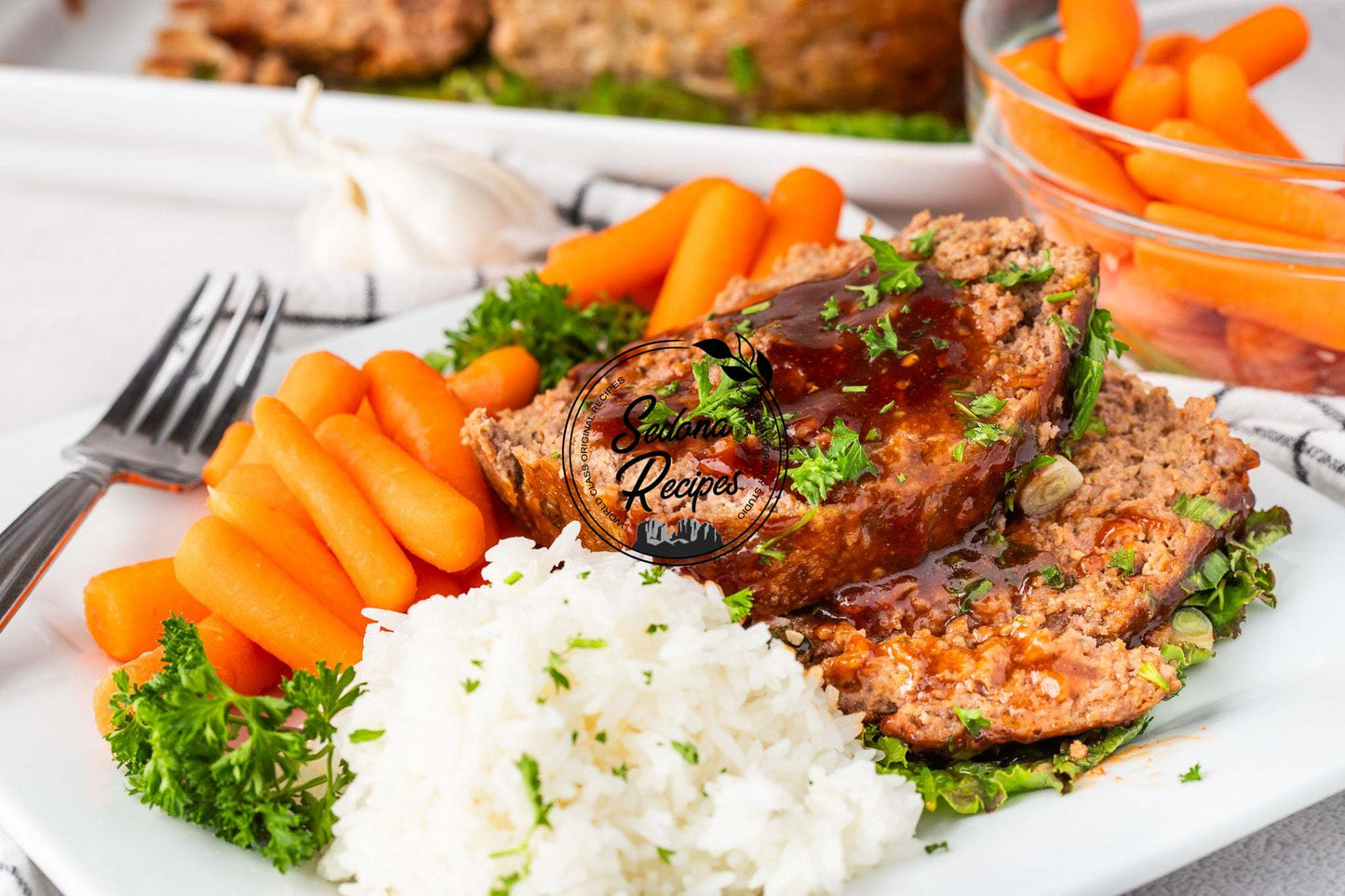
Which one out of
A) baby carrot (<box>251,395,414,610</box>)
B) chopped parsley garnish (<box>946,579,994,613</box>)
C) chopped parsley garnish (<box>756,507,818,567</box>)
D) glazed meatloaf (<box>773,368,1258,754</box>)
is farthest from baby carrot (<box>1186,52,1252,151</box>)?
baby carrot (<box>251,395,414,610</box>)

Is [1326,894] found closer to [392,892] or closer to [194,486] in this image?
[392,892]

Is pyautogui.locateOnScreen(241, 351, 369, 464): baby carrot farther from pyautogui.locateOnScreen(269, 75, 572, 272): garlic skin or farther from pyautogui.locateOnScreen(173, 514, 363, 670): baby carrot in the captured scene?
pyautogui.locateOnScreen(269, 75, 572, 272): garlic skin

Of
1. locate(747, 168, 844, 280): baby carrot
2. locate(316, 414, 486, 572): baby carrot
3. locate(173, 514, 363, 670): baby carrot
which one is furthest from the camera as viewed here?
locate(747, 168, 844, 280): baby carrot

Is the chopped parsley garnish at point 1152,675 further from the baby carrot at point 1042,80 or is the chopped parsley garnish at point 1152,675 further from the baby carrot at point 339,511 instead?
the baby carrot at point 1042,80

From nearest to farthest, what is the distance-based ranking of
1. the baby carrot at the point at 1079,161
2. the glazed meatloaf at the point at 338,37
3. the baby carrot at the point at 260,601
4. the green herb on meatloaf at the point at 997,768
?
the green herb on meatloaf at the point at 997,768 → the baby carrot at the point at 260,601 → the baby carrot at the point at 1079,161 → the glazed meatloaf at the point at 338,37

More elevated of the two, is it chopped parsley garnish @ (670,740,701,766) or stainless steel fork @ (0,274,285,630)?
chopped parsley garnish @ (670,740,701,766)

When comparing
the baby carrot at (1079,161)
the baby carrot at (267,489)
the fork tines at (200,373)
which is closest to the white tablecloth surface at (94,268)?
the fork tines at (200,373)

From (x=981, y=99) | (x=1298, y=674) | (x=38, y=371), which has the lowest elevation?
(x=38, y=371)

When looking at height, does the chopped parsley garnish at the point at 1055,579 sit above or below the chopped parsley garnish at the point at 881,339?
below

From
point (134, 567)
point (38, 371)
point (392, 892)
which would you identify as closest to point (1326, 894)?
point (392, 892)
